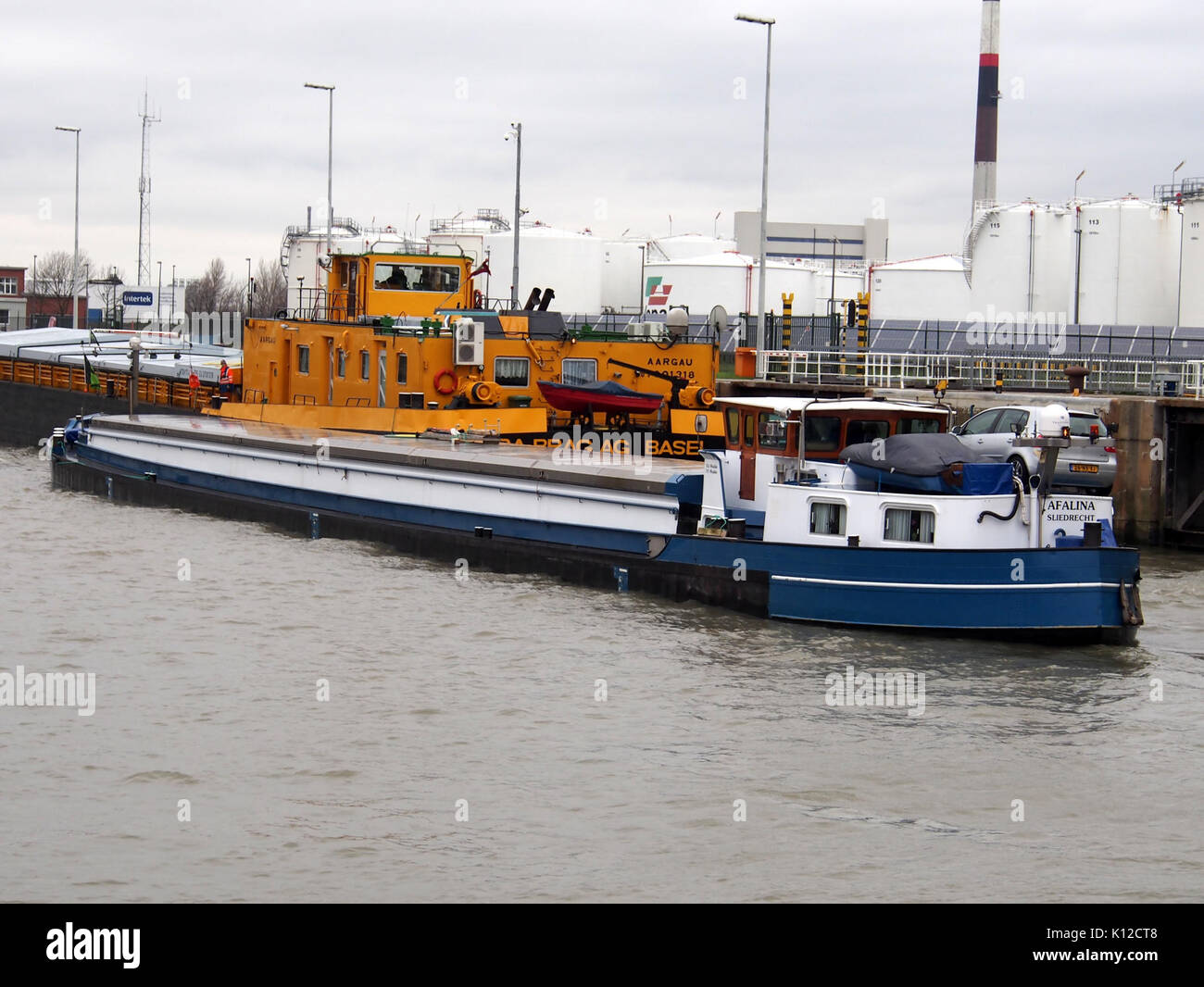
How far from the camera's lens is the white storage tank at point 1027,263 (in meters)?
57.0

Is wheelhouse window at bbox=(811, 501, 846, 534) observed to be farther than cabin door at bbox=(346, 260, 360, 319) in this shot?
No

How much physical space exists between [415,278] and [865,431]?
13261 millimetres

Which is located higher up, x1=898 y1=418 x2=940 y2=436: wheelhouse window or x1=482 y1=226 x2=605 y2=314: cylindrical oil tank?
x1=482 y1=226 x2=605 y2=314: cylindrical oil tank

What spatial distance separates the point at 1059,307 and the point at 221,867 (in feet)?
169

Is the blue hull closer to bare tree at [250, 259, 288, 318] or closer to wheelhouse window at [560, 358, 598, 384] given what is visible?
wheelhouse window at [560, 358, 598, 384]

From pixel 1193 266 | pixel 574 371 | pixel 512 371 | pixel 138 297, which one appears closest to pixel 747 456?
pixel 574 371

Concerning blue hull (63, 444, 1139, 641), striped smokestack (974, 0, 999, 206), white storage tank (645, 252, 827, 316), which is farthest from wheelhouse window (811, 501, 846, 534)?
striped smokestack (974, 0, 999, 206)

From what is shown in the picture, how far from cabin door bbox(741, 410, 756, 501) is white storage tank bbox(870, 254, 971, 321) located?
1758 inches

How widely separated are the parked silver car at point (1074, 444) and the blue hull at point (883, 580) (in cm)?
514

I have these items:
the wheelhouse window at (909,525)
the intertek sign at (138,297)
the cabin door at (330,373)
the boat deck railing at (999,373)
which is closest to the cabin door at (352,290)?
the cabin door at (330,373)

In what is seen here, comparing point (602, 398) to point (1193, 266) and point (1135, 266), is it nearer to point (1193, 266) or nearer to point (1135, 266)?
point (1193, 266)

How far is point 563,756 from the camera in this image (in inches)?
524

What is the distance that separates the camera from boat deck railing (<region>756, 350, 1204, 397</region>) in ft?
107
